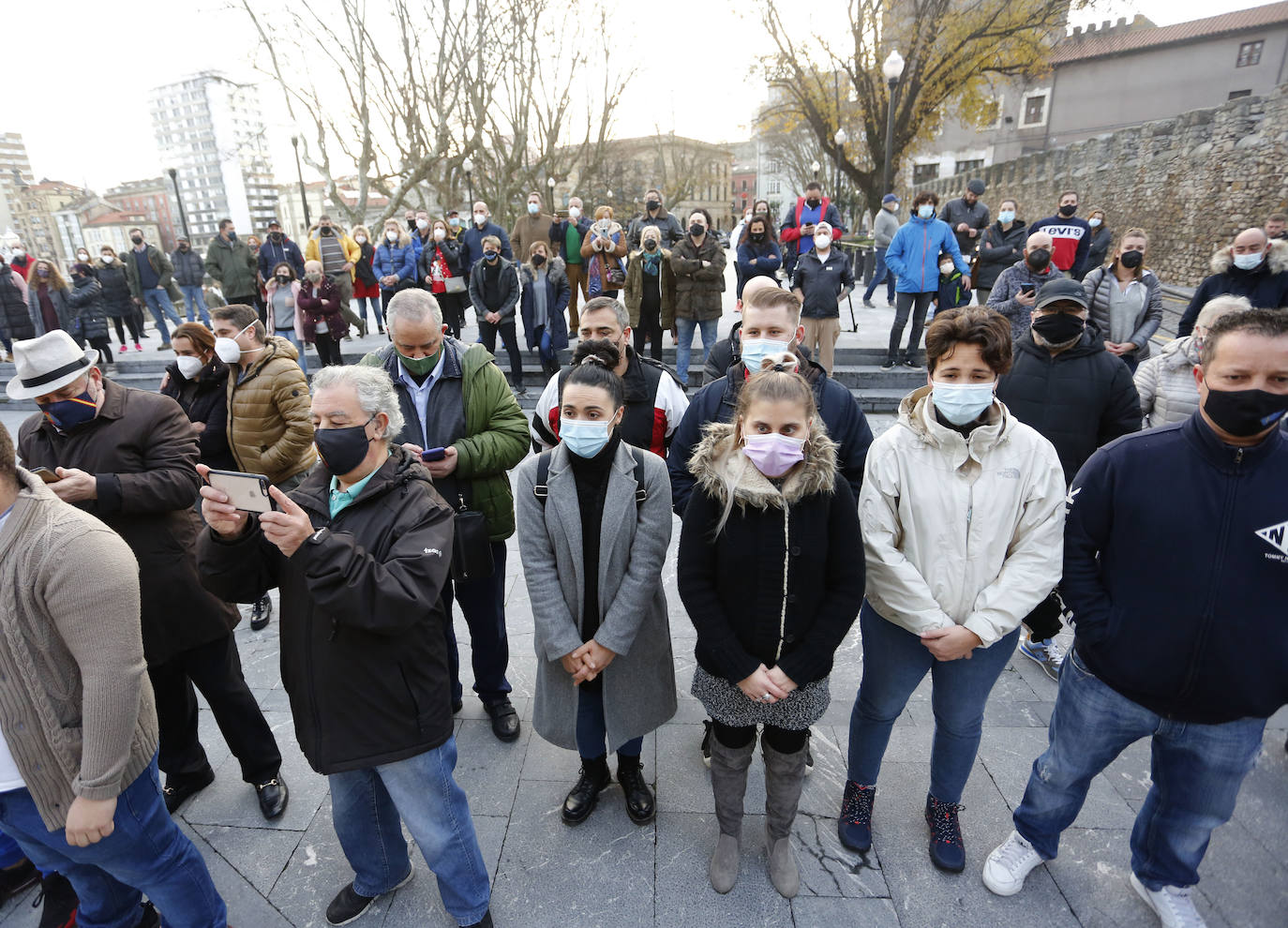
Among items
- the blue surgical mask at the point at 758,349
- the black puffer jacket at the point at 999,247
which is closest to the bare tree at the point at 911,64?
the black puffer jacket at the point at 999,247

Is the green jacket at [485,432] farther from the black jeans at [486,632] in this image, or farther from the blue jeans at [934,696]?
the blue jeans at [934,696]

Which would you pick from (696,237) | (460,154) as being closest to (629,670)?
(696,237)

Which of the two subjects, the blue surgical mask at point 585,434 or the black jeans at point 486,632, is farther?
the black jeans at point 486,632

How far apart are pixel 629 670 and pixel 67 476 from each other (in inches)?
86.9

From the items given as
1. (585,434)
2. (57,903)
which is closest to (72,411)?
(57,903)

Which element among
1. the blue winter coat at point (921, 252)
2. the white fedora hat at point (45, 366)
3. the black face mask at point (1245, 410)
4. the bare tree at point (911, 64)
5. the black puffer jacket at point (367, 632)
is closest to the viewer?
the black face mask at point (1245, 410)

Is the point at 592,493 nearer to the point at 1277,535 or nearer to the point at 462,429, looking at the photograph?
the point at 462,429

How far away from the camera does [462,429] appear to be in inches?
116

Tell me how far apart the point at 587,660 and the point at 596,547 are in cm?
43

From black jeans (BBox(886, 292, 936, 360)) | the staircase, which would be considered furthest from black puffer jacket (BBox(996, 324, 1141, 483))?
black jeans (BBox(886, 292, 936, 360))

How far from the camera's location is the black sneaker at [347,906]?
2.27m

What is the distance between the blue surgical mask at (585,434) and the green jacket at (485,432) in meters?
0.64

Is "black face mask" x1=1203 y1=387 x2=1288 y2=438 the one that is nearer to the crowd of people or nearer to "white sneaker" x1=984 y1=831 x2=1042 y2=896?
the crowd of people

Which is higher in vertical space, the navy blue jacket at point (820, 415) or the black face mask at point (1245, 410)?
the black face mask at point (1245, 410)
